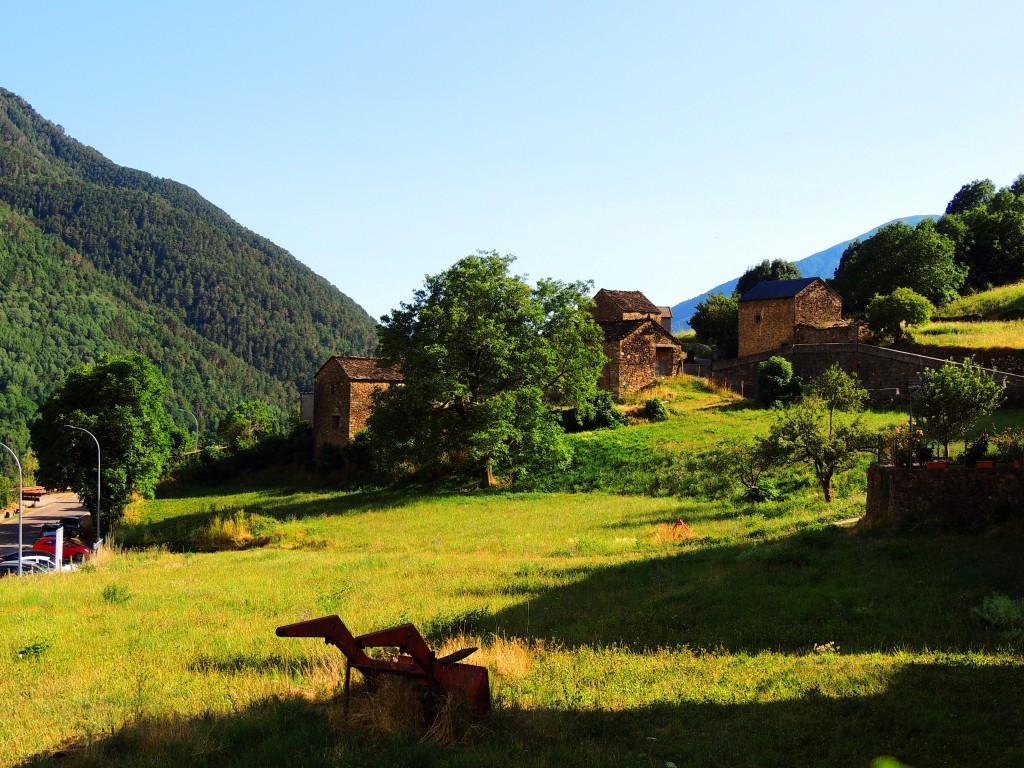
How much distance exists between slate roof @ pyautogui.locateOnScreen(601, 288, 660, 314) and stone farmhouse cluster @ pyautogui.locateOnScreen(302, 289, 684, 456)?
17.2 feet

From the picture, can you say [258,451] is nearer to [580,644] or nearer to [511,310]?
[511,310]

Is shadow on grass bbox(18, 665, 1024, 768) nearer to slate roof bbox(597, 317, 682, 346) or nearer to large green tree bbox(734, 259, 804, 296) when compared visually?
slate roof bbox(597, 317, 682, 346)

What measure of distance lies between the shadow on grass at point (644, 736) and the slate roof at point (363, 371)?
4491 centimetres

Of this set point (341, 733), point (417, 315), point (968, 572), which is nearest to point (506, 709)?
point (341, 733)

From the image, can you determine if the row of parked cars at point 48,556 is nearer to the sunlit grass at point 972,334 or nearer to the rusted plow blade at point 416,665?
the rusted plow blade at point 416,665

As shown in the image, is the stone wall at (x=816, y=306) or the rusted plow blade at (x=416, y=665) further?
the stone wall at (x=816, y=306)

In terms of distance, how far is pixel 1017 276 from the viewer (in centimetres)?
7588

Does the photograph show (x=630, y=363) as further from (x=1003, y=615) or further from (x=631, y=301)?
(x=1003, y=615)

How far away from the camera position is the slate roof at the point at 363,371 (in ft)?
176

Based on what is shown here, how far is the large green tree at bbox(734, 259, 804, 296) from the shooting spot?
8675 centimetres

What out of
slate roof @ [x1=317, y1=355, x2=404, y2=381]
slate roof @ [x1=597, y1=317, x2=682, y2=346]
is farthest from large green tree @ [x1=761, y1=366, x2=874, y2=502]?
slate roof @ [x1=317, y1=355, x2=404, y2=381]

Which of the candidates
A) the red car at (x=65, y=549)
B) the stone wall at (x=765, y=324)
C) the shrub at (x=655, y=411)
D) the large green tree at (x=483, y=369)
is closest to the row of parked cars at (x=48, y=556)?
the red car at (x=65, y=549)

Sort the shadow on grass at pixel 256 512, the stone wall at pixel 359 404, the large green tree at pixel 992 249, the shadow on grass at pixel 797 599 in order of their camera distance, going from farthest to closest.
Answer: the large green tree at pixel 992 249 < the stone wall at pixel 359 404 < the shadow on grass at pixel 256 512 < the shadow on grass at pixel 797 599

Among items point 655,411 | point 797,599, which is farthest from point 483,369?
point 797,599
